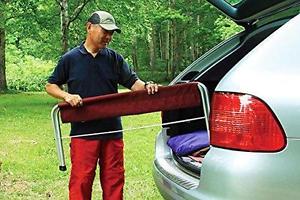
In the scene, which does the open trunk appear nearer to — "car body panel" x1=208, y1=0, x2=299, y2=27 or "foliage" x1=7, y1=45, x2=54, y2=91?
"car body panel" x1=208, y1=0, x2=299, y2=27

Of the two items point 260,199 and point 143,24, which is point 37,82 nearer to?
point 143,24

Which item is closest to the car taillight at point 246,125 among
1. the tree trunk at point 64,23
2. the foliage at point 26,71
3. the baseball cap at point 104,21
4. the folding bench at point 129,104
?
the folding bench at point 129,104

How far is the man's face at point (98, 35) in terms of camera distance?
153 inches

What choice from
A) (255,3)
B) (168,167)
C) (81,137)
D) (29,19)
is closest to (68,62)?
(81,137)

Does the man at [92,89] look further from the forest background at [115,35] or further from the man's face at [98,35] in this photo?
the forest background at [115,35]

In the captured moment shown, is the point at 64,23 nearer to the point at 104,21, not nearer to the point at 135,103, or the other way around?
the point at 104,21

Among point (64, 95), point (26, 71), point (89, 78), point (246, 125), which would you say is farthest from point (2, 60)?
point (246, 125)

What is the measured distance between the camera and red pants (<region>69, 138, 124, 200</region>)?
153 inches

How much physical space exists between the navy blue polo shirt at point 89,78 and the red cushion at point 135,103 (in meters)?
0.31

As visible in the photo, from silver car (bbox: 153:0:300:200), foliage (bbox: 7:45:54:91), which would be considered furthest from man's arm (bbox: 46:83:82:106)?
foliage (bbox: 7:45:54:91)

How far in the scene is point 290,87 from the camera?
2.38 m

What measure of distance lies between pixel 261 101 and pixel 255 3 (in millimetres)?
1153

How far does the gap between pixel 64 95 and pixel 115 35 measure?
15.2 metres

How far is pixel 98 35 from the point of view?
3.89 m
